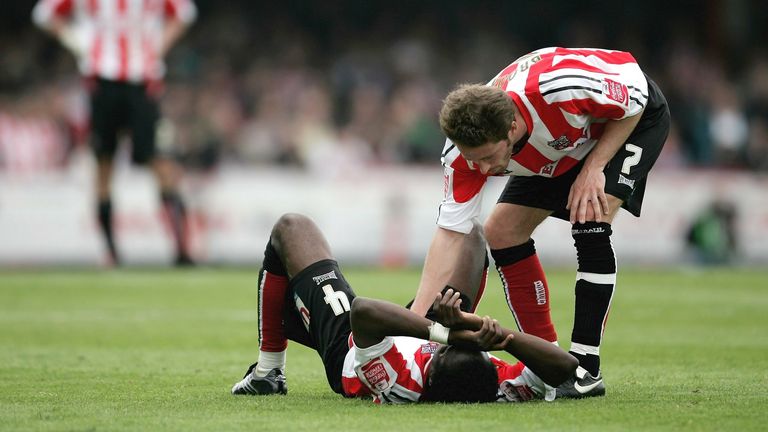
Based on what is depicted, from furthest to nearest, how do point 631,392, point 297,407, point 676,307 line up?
point 676,307 → point 631,392 → point 297,407

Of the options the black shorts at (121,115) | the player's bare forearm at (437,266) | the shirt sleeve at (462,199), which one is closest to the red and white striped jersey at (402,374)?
the player's bare forearm at (437,266)

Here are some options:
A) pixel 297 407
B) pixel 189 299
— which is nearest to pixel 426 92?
pixel 189 299

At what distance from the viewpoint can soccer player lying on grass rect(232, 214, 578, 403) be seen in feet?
14.8

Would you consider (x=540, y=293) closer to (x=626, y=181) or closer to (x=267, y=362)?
(x=626, y=181)

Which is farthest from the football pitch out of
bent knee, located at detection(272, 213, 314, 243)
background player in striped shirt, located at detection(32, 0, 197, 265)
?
background player in striped shirt, located at detection(32, 0, 197, 265)

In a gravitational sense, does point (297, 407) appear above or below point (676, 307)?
above

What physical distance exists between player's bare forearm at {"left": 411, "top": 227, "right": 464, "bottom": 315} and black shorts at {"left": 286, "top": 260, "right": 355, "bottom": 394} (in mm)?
493

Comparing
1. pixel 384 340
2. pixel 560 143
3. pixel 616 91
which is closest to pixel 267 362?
pixel 384 340

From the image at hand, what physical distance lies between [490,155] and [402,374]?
102 centimetres

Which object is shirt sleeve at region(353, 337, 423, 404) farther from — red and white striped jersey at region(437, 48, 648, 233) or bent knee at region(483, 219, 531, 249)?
bent knee at region(483, 219, 531, 249)

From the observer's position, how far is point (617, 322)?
9062mm

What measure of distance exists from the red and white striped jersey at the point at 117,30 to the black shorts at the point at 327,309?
725 cm

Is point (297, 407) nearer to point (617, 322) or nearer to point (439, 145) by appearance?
point (617, 322)

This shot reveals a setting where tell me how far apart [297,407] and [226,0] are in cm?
1811
